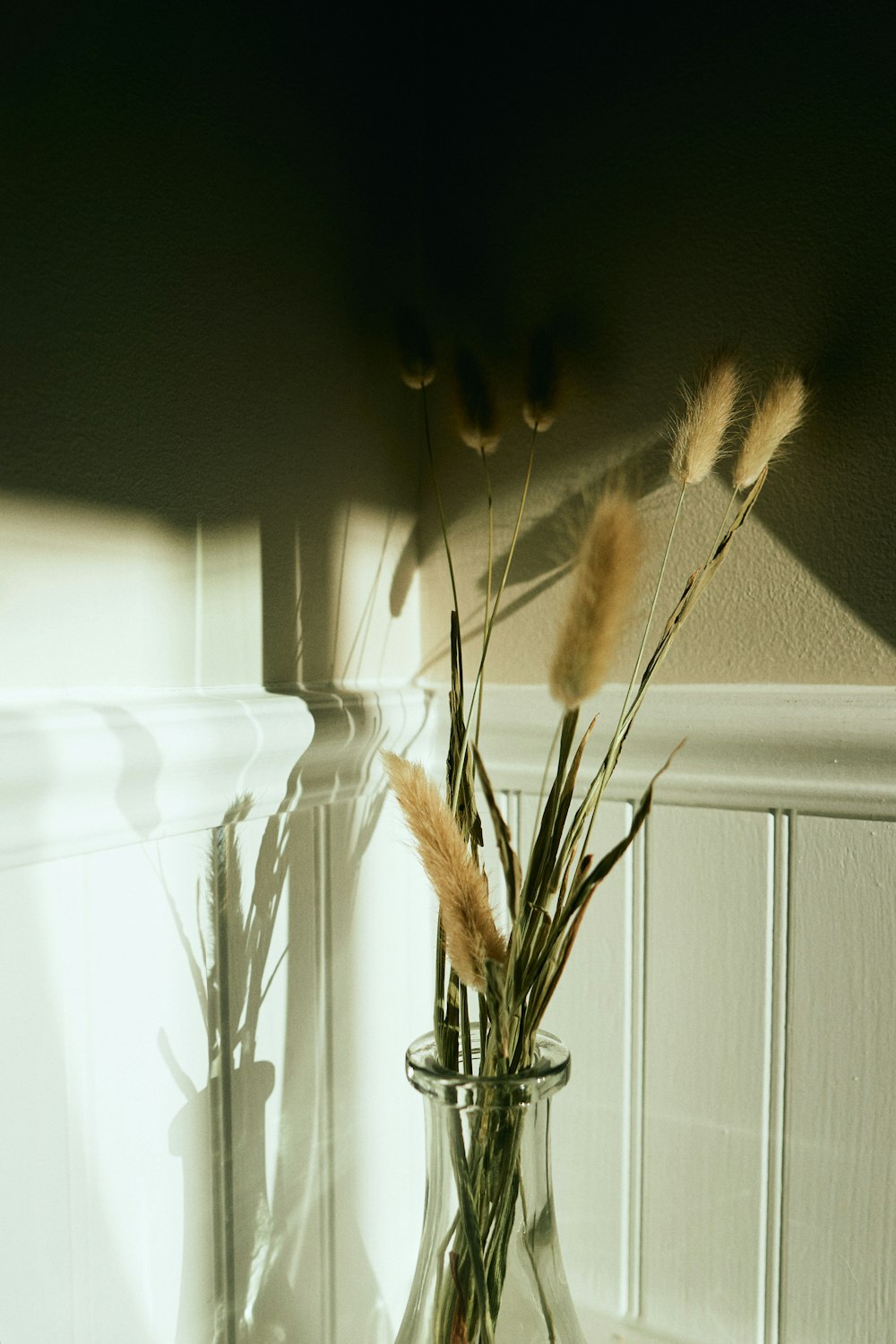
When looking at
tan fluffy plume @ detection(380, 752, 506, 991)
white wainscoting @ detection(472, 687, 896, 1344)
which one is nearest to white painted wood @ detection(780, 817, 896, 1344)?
white wainscoting @ detection(472, 687, 896, 1344)

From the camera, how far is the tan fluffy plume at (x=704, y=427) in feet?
2.39

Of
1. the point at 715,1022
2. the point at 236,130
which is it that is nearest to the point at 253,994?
the point at 715,1022

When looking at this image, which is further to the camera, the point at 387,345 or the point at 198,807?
the point at 387,345

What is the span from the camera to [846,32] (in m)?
0.80

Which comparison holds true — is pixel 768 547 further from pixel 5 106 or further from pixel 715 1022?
pixel 5 106

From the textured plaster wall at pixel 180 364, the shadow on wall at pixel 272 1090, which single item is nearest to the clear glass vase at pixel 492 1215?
the shadow on wall at pixel 272 1090

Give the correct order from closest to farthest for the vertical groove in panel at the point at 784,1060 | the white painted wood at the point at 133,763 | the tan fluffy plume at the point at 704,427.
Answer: the white painted wood at the point at 133,763 → the tan fluffy plume at the point at 704,427 → the vertical groove in panel at the point at 784,1060

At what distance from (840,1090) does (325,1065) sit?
1.46ft

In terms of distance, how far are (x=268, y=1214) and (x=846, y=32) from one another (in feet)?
3.53

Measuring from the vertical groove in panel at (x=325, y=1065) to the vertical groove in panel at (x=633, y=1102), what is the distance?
0.91ft

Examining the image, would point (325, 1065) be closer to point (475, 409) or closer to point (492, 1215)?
point (492, 1215)

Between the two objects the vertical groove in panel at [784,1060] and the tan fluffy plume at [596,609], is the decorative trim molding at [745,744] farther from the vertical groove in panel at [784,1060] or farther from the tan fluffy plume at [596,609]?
the tan fluffy plume at [596,609]

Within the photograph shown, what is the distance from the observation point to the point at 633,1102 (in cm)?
94

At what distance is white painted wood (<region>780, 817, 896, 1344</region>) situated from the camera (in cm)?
81
